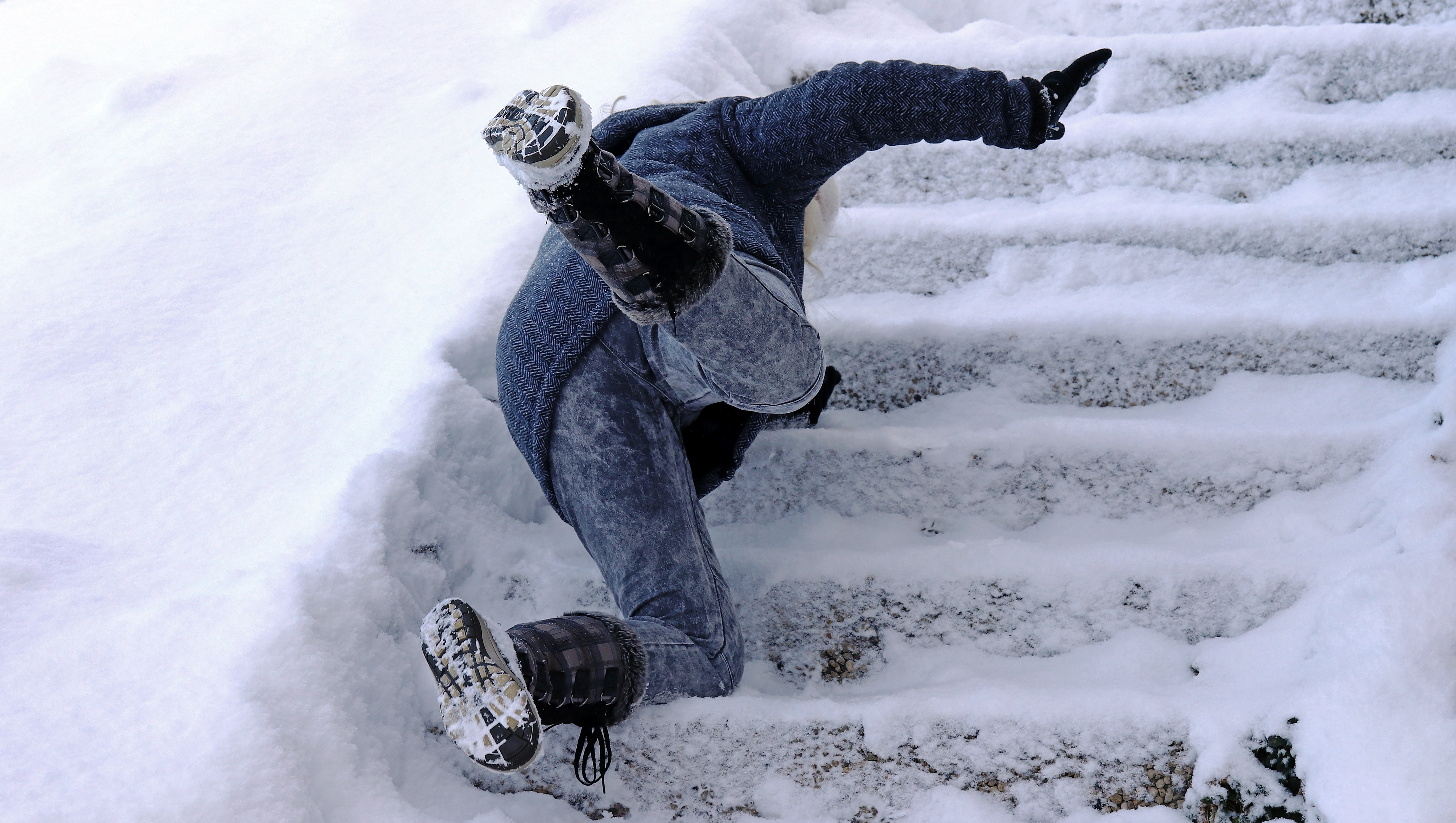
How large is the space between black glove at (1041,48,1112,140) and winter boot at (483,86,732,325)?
447 millimetres

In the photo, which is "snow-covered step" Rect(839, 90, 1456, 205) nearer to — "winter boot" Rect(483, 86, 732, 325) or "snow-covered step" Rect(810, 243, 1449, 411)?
"snow-covered step" Rect(810, 243, 1449, 411)

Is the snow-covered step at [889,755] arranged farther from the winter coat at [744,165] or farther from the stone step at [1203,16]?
the stone step at [1203,16]

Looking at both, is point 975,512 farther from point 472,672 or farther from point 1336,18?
point 1336,18

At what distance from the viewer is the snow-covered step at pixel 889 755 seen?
0.82 metres

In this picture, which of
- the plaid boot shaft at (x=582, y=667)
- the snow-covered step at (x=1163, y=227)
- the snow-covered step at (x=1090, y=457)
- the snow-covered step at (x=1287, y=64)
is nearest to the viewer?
the plaid boot shaft at (x=582, y=667)

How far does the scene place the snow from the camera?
77 centimetres

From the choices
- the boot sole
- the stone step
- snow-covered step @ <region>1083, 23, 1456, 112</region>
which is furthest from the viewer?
the stone step

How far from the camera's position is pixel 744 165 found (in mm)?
881

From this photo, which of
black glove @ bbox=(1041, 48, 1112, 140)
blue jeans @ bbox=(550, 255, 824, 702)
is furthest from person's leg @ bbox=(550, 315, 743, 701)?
black glove @ bbox=(1041, 48, 1112, 140)

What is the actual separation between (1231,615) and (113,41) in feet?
6.41

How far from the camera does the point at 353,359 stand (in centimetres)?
105

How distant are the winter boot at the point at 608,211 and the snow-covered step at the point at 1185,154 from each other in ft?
2.68

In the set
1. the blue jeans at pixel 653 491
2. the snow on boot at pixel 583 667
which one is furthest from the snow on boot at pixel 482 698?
the blue jeans at pixel 653 491

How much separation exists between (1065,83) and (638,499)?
0.61 meters
